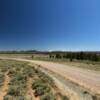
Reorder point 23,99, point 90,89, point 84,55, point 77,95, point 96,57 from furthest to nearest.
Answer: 1. point 84,55
2. point 96,57
3. point 90,89
4. point 77,95
5. point 23,99

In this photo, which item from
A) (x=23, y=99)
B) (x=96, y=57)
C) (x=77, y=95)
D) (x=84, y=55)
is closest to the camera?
(x=23, y=99)

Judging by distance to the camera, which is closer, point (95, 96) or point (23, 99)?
point (23, 99)

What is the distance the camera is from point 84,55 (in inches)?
2509

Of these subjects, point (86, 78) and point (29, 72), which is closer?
point (86, 78)

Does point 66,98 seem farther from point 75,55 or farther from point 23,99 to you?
point 75,55

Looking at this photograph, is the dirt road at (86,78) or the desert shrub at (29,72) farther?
the desert shrub at (29,72)

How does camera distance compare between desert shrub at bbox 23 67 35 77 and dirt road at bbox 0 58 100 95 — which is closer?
dirt road at bbox 0 58 100 95

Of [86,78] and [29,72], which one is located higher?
[29,72]

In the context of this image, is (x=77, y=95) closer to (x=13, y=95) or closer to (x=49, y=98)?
(x=49, y=98)

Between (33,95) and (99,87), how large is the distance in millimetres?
4786

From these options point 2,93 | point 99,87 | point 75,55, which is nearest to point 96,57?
point 75,55

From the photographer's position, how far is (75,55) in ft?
221

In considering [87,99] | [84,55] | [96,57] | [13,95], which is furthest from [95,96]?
[84,55]

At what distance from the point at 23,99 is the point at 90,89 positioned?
5.10 meters
